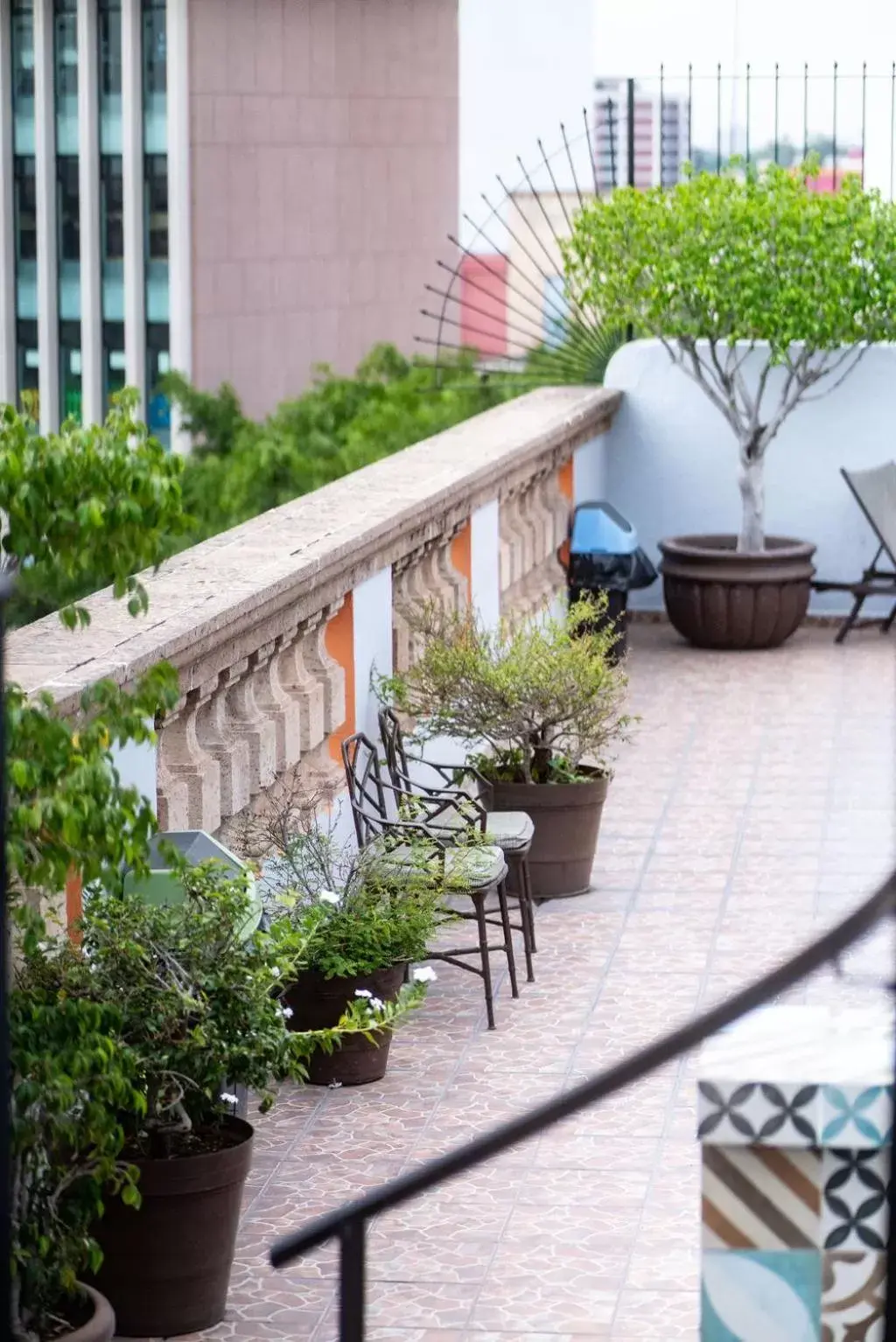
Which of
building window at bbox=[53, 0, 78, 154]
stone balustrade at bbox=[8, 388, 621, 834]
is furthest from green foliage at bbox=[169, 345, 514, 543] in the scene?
building window at bbox=[53, 0, 78, 154]

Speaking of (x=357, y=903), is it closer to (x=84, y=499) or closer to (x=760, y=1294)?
(x=84, y=499)

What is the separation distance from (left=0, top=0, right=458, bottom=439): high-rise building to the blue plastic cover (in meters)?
32.3

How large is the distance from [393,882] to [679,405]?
6.57 m

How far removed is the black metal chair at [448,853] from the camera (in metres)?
5.31

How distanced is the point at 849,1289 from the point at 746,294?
8.01 m

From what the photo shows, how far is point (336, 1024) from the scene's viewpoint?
16.5ft

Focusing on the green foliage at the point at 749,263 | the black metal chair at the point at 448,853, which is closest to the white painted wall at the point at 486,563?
the black metal chair at the point at 448,853

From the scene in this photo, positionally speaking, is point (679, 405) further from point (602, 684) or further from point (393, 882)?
point (393, 882)

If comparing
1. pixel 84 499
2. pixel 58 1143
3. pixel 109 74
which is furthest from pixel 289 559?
pixel 109 74

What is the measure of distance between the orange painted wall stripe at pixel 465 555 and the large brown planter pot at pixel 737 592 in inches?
112

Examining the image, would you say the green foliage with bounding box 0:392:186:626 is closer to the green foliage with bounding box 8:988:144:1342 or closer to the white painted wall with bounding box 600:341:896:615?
the green foliage with bounding box 8:988:144:1342

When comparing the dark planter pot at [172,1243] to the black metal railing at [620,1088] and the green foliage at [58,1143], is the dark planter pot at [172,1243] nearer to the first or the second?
the green foliage at [58,1143]

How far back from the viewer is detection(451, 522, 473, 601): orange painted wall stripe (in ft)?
25.5

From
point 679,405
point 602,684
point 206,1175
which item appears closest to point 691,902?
point 602,684
